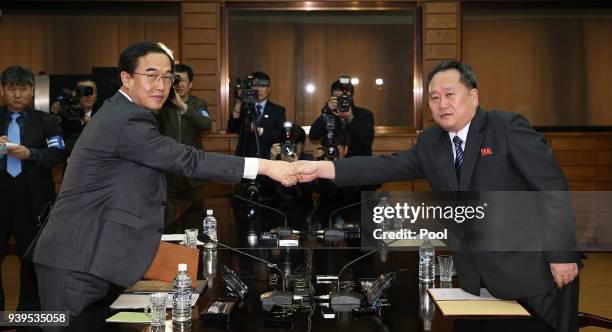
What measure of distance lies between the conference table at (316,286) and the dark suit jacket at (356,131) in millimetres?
1371

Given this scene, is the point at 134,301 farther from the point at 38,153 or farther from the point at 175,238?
the point at 38,153

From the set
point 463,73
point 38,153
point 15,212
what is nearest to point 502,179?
point 463,73

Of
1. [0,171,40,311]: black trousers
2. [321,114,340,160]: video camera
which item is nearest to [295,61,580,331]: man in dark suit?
[321,114,340,160]: video camera

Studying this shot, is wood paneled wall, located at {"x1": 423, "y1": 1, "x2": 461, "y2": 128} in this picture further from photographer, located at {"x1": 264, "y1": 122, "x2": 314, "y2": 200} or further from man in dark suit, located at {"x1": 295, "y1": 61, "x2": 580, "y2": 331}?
man in dark suit, located at {"x1": 295, "y1": 61, "x2": 580, "y2": 331}

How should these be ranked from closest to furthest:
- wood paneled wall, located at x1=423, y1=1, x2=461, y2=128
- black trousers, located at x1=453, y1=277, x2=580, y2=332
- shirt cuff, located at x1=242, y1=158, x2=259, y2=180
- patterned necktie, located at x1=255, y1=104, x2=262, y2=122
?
black trousers, located at x1=453, y1=277, x2=580, y2=332 → shirt cuff, located at x1=242, y1=158, x2=259, y2=180 → patterned necktie, located at x1=255, y1=104, x2=262, y2=122 → wood paneled wall, located at x1=423, y1=1, x2=461, y2=128

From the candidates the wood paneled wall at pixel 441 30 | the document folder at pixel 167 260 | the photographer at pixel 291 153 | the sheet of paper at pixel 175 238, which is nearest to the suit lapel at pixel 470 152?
the document folder at pixel 167 260

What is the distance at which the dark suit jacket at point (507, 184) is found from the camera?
2150mm

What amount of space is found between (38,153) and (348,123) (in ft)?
7.19

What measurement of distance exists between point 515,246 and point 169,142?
1187mm

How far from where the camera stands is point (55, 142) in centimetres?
424

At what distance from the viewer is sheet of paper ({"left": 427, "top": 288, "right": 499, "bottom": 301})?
2.10m

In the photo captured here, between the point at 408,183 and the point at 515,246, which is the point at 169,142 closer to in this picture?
the point at 515,246

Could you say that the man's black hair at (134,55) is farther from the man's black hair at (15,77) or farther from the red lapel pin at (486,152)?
the man's black hair at (15,77)

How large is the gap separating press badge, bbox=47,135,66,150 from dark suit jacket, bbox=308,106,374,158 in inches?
73.5
